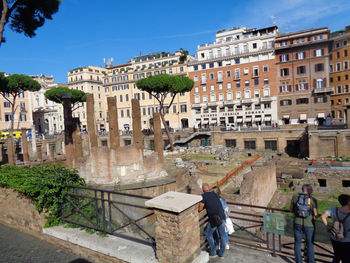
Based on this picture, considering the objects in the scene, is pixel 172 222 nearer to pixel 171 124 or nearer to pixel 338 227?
pixel 338 227

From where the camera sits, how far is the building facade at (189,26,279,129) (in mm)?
37188

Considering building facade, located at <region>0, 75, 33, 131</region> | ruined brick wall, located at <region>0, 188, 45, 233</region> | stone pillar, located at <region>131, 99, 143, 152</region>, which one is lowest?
ruined brick wall, located at <region>0, 188, 45, 233</region>

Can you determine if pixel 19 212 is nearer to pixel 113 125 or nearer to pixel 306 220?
pixel 306 220

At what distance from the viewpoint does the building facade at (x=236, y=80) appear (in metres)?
37.2

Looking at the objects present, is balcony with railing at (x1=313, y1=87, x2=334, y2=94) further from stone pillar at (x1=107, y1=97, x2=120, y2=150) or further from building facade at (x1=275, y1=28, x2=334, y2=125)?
stone pillar at (x1=107, y1=97, x2=120, y2=150)

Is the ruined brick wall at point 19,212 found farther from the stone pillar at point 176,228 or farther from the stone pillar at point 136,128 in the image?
the stone pillar at point 136,128

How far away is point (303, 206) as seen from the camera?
4.17 meters

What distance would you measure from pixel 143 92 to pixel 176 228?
43.4m

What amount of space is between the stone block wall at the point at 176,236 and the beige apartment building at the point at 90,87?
4823cm

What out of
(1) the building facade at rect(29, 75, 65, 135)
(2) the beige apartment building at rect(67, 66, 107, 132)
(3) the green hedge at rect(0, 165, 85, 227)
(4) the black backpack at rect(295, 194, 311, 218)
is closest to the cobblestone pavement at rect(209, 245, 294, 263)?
(4) the black backpack at rect(295, 194, 311, 218)

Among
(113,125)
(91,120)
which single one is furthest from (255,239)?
(91,120)

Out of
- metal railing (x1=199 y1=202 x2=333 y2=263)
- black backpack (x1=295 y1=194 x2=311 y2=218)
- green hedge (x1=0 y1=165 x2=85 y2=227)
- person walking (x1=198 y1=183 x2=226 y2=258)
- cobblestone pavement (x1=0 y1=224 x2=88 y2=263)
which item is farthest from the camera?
green hedge (x1=0 y1=165 x2=85 y2=227)

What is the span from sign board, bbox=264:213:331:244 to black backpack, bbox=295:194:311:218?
0.77 ft

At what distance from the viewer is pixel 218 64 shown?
132 ft
